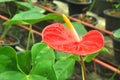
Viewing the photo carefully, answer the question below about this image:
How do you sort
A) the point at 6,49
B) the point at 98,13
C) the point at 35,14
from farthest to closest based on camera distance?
the point at 98,13, the point at 35,14, the point at 6,49

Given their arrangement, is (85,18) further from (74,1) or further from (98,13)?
(98,13)

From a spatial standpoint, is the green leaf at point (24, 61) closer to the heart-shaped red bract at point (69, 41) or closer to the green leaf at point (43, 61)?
the green leaf at point (43, 61)

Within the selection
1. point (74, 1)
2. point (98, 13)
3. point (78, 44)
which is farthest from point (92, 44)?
point (98, 13)

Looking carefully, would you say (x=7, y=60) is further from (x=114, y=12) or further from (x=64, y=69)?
(x=114, y=12)

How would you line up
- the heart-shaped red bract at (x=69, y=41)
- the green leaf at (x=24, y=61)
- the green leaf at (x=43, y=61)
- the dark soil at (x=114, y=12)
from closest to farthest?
the heart-shaped red bract at (x=69, y=41)
the green leaf at (x=43, y=61)
the green leaf at (x=24, y=61)
the dark soil at (x=114, y=12)

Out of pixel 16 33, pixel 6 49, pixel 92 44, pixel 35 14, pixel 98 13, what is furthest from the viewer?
pixel 98 13

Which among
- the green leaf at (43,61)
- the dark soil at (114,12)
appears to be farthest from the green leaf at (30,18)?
the dark soil at (114,12)

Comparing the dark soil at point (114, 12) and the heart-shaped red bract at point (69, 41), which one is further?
the dark soil at point (114, 12)
